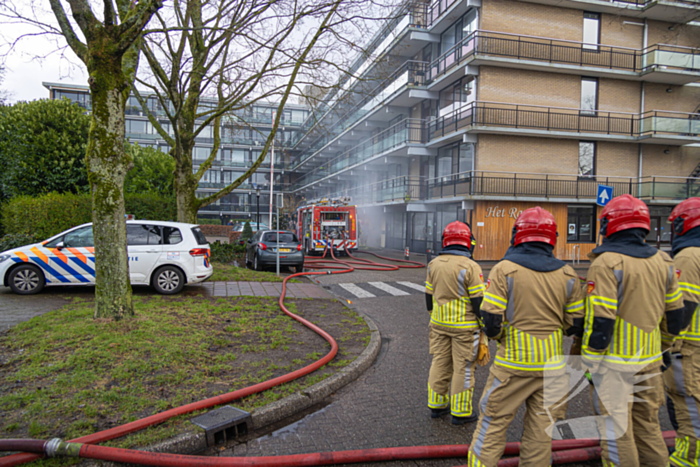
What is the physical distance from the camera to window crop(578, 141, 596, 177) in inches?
828

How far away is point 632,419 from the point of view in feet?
8.61

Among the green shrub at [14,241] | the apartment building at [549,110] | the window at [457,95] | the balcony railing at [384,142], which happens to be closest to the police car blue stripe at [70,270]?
the green shrub at [14,241]

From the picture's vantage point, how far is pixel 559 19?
790 inches

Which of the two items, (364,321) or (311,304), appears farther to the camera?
(311,304)

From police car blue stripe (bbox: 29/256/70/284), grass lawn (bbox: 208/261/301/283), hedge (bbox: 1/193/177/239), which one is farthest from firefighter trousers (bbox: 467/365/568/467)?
hedge (bbox: 1/193/177/239)

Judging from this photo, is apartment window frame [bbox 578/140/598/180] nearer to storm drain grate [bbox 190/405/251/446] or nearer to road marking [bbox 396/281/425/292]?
road marking [bbox 396/281/425/292]

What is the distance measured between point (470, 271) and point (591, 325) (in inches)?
45.1

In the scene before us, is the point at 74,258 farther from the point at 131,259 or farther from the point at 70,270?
the point at 131,259

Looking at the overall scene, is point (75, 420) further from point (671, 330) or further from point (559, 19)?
point (559, 19)

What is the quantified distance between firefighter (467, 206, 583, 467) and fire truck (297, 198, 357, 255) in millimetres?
17310

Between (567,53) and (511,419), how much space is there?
22.3 m

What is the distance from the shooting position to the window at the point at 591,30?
67.2ft

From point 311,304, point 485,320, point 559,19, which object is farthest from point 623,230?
point 559,19

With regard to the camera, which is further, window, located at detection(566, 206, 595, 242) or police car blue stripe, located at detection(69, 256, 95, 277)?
window, located at detection(566, 206, 595, 242)
